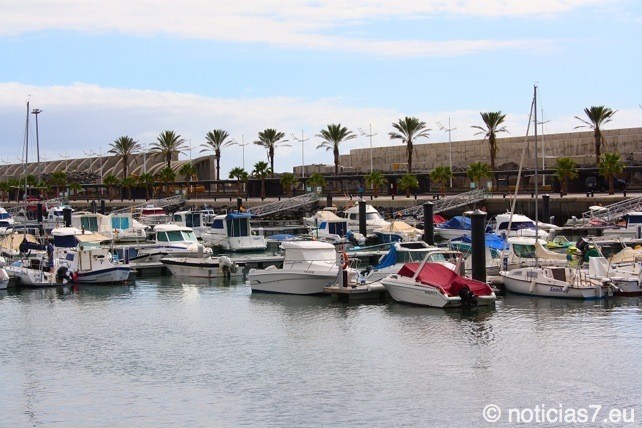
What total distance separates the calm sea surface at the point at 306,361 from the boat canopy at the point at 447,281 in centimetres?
93

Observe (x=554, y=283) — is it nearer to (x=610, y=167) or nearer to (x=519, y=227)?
(x=519, y=227)

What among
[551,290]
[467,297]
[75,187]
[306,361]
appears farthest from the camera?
[75,187]


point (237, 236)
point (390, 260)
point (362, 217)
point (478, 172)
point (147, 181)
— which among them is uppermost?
point (147, 181)

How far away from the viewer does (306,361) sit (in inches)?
1372

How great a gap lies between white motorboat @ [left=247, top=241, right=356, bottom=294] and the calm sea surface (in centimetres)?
75

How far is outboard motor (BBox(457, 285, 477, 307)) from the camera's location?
4241 cm

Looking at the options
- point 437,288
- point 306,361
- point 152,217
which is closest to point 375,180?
point 152,217

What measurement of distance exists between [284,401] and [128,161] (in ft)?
450

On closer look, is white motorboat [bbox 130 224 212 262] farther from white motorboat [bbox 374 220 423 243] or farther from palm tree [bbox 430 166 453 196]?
palm tree [bbox 430 166 453 196]

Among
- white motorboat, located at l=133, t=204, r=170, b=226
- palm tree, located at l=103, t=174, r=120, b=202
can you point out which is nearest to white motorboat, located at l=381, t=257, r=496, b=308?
white motorboat, located at l=133, t=204, r=170, b=226

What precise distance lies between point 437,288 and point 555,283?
224 inches

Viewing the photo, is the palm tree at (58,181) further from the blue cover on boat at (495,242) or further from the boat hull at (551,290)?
the boat hull at (551,290)

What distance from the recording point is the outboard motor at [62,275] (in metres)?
53.1

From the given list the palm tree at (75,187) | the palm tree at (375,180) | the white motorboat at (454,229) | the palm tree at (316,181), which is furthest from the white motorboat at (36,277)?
the palm tree at (75,187)
